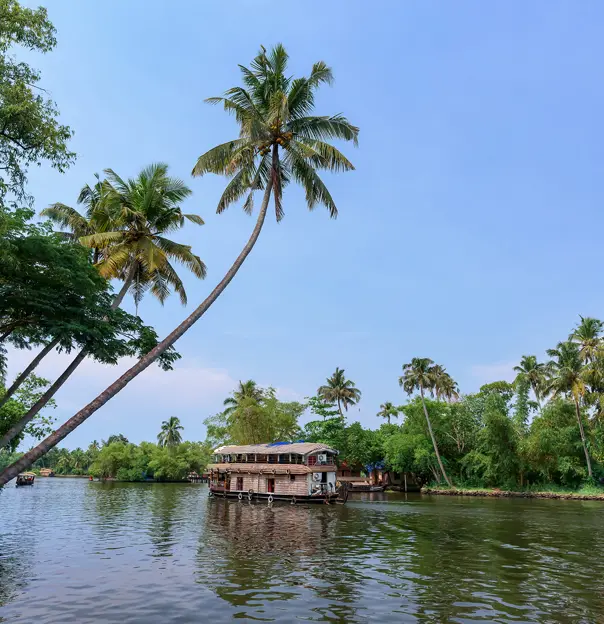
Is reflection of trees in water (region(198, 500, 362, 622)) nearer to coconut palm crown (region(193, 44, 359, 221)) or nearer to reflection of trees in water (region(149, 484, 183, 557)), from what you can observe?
reflection of trees in water (region(149, 484, 183, 557))

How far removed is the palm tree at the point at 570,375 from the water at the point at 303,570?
24.6m

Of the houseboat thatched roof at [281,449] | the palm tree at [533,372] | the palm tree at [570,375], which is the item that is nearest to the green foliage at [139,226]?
the houseboat thatched roof at [281,449]

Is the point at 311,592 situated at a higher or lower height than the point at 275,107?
lower

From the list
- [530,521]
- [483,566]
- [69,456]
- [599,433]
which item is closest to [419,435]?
[599,433]

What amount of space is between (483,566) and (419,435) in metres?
55.2

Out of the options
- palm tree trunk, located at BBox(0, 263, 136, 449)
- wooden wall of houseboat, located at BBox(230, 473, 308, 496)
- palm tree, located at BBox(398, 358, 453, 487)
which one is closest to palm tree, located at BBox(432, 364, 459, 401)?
palm tree, located at BBox(398, 358, 453, 487)

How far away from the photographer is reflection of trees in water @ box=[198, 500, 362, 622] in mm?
14088

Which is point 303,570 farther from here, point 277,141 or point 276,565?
point 277,141

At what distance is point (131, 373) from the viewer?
52.5 ft

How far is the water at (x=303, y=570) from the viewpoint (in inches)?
511

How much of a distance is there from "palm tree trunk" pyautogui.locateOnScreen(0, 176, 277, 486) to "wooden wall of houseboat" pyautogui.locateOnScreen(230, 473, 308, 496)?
33.9 metres

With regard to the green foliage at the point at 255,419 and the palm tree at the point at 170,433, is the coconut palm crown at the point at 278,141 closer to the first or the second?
the green foliage at the point at 255,419

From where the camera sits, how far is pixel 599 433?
5600cm

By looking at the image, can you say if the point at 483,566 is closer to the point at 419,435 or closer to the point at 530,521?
the point at 530,521
